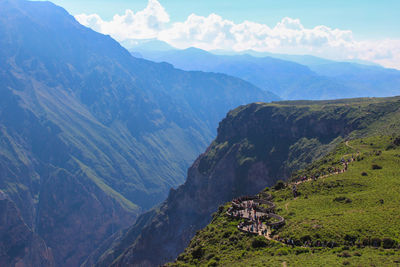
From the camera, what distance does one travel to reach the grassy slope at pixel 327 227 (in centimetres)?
4881

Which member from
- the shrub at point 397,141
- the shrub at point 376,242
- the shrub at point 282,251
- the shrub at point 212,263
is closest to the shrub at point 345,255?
the shrub at point 376,242

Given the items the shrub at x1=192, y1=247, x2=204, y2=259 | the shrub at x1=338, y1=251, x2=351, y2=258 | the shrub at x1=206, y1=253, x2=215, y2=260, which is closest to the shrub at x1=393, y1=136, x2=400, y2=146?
the shrub at x1=338, y1=251, x2=351, y2=258

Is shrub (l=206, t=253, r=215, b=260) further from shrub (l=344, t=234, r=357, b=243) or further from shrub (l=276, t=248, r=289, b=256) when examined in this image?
shrub (l=344, t=234, r=357, b=243)

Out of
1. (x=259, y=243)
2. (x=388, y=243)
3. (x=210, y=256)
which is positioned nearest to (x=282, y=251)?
(x=259, y=243)

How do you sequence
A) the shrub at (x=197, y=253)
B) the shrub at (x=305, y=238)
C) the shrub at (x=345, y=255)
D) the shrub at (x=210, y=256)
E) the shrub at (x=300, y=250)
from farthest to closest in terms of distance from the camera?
the shrub at (x=197, y=253) → the shrub at (x=210, y=256) → the shrub at (x=305, y=238) → the shrub at (x=300, y=250) → the shrub at (x=345, y=255)

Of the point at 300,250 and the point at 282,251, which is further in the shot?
the point at 282,251

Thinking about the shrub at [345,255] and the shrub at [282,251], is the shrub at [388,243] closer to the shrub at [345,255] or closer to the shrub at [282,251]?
the shrub at [345,255]

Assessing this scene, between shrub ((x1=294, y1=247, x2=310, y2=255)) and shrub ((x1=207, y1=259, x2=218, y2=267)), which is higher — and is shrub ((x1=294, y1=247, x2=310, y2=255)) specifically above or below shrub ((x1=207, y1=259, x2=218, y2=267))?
above

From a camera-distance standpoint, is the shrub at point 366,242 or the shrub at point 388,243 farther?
the shrub at point 366,242

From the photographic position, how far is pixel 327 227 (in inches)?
2210

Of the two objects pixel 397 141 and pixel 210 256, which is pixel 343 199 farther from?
pixel 397 141

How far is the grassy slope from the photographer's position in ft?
160

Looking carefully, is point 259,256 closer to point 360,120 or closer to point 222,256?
point 222,256

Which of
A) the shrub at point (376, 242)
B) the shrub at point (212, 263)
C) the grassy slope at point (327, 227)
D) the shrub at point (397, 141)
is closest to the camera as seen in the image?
the grassy slope at point (327, 227)
